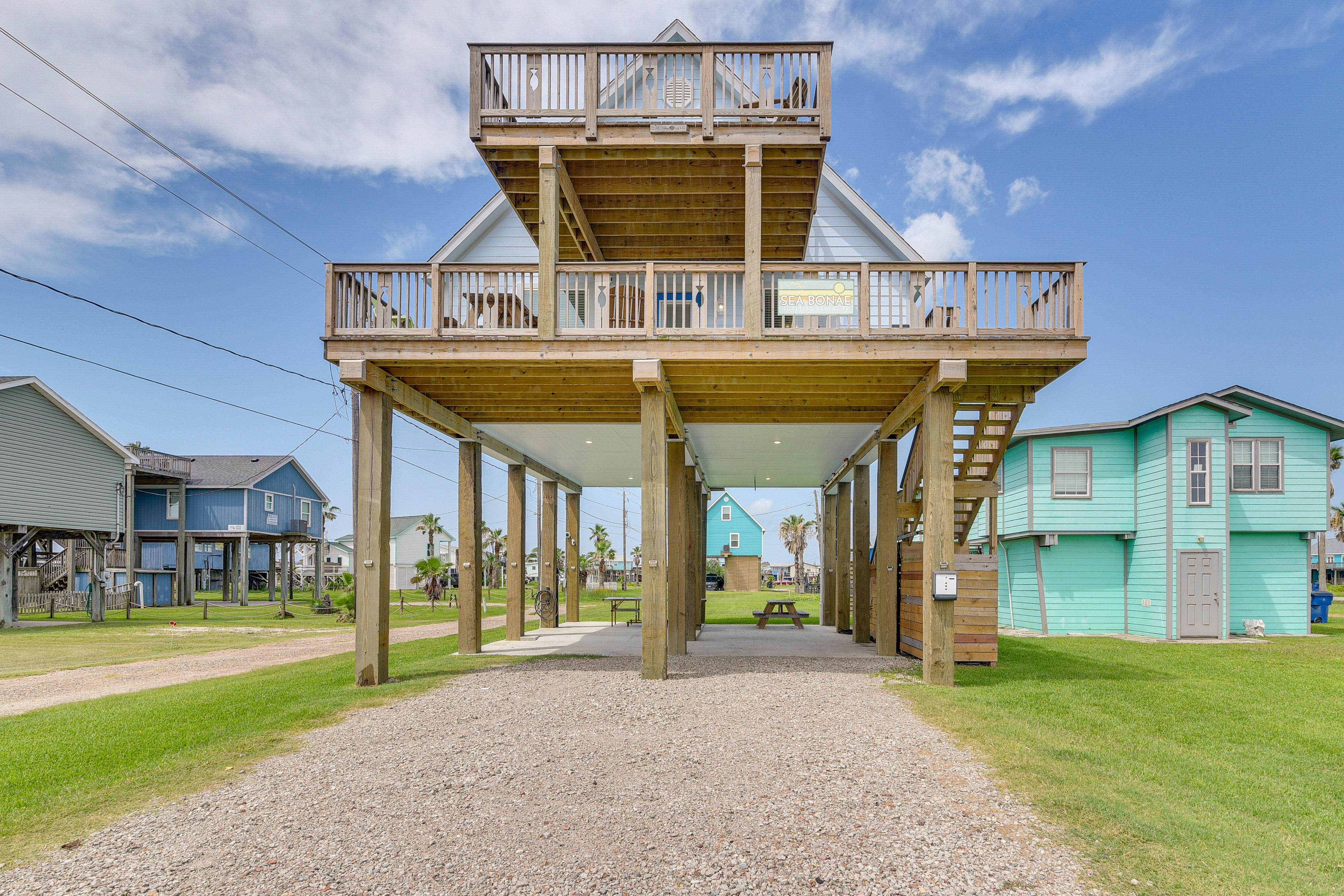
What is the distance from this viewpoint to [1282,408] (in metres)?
18.7

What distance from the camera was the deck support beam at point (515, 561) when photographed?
53.3 ft

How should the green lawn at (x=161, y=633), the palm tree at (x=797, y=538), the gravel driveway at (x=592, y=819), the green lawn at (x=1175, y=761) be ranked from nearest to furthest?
the gravel driveway at (x=592, y=819)
the green lawn at (x=1175, y=761)
the green lawn at (x=161, y=633)
the palm tree at (x=797, y=538)

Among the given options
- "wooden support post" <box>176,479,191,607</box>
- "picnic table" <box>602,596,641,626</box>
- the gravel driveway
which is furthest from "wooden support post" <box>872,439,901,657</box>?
"wooden support post" <box>176,479,191,607</box>

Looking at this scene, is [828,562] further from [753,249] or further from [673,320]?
[753,249]

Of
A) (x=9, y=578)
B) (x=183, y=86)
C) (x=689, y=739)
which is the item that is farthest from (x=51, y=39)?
(x=9, y=578)

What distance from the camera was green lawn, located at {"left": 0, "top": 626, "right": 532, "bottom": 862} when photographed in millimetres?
5152

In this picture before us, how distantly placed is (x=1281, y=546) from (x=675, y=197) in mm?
17721

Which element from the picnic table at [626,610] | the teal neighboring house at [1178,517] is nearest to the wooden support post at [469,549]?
the picnic table at [626,610]

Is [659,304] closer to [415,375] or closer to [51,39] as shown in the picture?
[415,375]

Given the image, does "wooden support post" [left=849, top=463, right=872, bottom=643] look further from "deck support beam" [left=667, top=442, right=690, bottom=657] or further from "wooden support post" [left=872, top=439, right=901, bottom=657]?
"deck support beam" [left=667, top=442, right=690, bottom=657]

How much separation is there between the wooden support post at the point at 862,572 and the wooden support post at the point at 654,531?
655 centimetres

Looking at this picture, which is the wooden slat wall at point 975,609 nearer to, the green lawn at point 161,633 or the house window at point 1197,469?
the house window at point 1197,469

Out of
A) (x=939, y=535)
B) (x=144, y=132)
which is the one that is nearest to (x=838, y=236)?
(x=939, y=535)

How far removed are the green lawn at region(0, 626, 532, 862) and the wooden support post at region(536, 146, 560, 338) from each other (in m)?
Answer: 4.88
